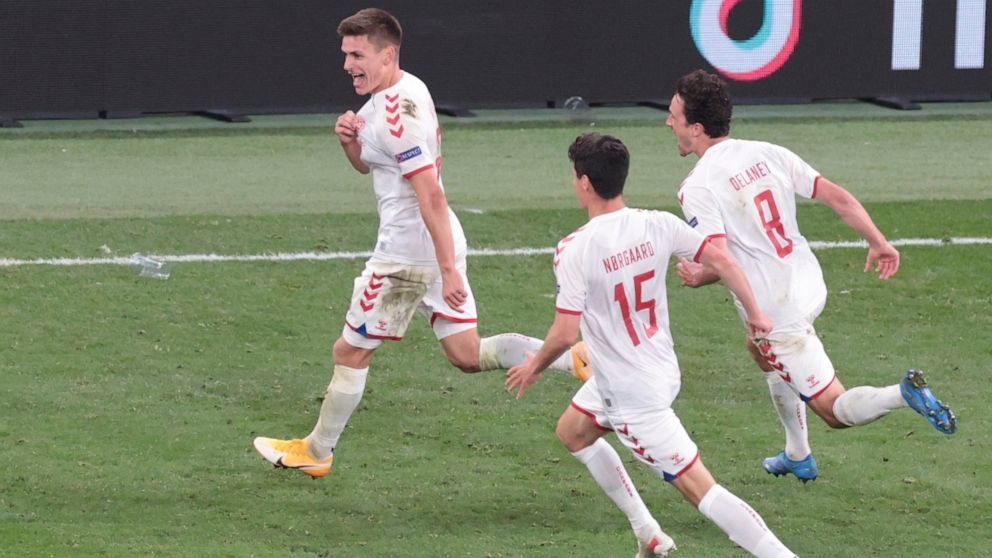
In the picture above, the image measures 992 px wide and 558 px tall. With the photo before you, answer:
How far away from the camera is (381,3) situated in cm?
1742

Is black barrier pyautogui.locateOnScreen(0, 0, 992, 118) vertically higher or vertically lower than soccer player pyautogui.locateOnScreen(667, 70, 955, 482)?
lower

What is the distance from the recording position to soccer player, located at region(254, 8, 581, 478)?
776 cm

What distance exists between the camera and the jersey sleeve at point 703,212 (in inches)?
289

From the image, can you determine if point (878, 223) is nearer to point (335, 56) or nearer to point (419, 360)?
point (419, 360)

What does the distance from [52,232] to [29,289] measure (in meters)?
1.46

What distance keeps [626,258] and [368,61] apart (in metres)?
2.06

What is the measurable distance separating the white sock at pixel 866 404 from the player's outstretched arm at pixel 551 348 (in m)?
1.67

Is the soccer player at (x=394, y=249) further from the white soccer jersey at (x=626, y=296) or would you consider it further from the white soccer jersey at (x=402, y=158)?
the white soccer jersey at (x=626, y=296)

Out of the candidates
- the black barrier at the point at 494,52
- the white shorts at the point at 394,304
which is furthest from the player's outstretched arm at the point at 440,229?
the black barrier at the point at 494,52

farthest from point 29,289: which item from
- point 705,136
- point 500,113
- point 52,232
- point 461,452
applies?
point 500,113

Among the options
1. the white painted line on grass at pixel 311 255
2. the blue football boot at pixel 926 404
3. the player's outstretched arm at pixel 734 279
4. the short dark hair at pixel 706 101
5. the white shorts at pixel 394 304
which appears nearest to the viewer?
the player's outstretched arm at pixel 734 279

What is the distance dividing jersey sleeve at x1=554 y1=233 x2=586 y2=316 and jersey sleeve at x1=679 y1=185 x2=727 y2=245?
3.28ft

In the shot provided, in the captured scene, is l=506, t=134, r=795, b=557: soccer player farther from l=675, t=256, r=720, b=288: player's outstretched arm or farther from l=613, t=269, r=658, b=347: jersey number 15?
l=675, t=256, r=720, b=288: player's outstretched arm

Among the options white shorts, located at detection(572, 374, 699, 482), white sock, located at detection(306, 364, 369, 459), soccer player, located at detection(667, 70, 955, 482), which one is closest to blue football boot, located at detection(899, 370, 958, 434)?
soccer player, located at detection(667, 70, 955, 482)
